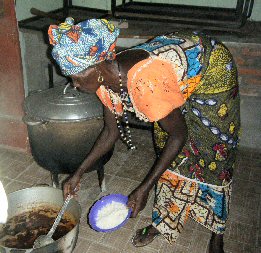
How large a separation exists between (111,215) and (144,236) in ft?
3.08

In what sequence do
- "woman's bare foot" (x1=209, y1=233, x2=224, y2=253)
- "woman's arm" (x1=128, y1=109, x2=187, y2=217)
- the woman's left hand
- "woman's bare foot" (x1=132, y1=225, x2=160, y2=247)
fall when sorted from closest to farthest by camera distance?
"woman's arm" (x1=128, y1=109, x2=187, y2=217) → the woman's left hand → "woman's bare foot" (x1=209, y1=233, x2=224, y2=253) → "woman's bare foot" (x1=132, y1=225, x2=160, y2=247)

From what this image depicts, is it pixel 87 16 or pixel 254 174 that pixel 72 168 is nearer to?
pixel 254 174

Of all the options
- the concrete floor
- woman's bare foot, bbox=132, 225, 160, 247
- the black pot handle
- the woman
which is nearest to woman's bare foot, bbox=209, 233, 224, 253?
the woman

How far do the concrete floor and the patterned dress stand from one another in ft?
1.40

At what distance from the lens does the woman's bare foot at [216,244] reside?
2.85 m

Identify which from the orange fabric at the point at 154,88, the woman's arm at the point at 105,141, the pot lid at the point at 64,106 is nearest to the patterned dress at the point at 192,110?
the orange fabric at the point at 154,88

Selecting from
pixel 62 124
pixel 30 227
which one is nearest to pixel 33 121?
pixel 62 124

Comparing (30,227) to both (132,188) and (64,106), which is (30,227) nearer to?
(64,106)

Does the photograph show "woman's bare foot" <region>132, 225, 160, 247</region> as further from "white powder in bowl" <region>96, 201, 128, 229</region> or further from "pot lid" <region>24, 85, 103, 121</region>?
"pot lid" <region>24, 85, 103, 121</region>

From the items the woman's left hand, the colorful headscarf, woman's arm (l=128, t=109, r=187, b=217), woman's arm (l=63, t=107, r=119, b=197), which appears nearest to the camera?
the colorful headscarf

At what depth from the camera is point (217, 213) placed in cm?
264

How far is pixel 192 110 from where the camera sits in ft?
7.30

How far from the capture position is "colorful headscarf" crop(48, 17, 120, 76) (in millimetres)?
1710

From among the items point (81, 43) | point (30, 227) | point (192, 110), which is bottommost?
point (30, 227)
